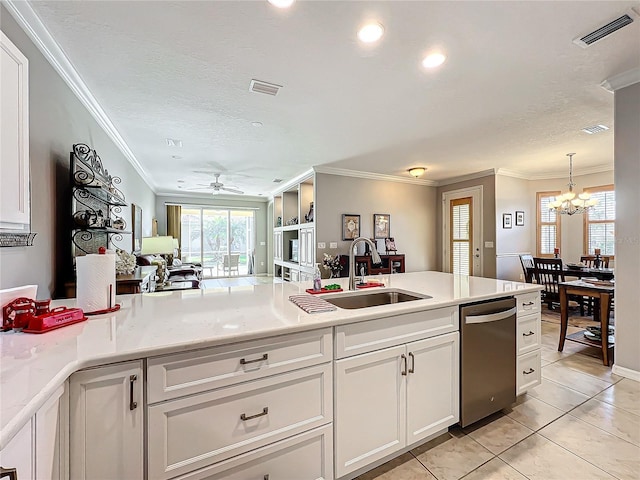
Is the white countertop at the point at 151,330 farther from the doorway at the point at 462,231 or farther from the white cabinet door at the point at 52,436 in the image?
the doorway at the point at 462,231

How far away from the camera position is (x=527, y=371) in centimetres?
221

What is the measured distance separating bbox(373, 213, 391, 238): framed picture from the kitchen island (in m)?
4.36

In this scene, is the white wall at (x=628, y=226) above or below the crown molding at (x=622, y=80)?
below

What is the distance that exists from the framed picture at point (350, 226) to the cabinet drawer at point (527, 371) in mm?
3823

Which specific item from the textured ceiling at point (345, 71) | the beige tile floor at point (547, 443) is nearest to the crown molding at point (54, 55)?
the textured ceiling at point (345, 71)

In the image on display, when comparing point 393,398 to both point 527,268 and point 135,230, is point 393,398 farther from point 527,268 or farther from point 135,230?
point 135,230

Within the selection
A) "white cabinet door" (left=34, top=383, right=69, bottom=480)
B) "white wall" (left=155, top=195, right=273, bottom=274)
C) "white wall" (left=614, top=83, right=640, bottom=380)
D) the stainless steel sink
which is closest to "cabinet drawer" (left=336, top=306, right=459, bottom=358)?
the stainless steel sink

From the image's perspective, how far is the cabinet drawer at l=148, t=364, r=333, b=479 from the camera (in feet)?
3.58

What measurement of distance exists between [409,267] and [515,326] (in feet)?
14.9

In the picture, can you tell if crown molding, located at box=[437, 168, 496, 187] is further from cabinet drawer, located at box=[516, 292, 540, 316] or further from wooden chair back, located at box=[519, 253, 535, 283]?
cabinet drawer, located at box=[516, 292, 540, 316]

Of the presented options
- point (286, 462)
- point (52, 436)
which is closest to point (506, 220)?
point (286, 462)

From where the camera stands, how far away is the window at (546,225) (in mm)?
6297

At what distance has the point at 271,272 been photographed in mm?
9961

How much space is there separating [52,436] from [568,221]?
8236 mm
